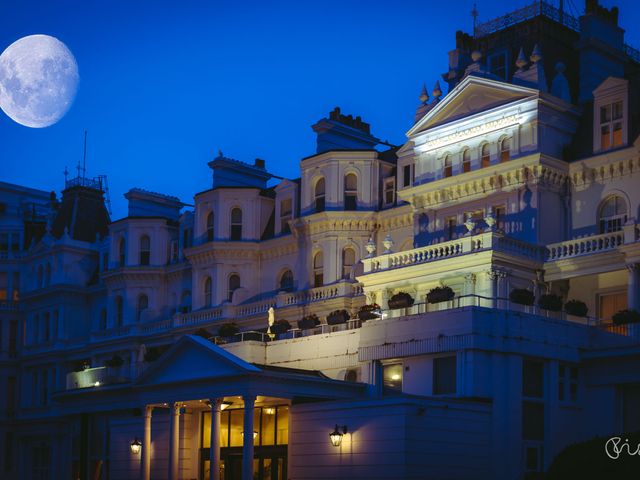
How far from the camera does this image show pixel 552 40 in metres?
52.7

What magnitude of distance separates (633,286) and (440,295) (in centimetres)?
681

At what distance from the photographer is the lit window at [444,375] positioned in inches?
1636

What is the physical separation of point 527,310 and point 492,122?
8823 millimetres

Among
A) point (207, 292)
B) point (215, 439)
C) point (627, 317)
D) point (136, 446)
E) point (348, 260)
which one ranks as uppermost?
point (348, 260)

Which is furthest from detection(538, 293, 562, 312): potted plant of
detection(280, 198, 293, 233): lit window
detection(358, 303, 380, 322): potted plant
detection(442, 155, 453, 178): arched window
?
detection(280, 198, 293, 233): lit window

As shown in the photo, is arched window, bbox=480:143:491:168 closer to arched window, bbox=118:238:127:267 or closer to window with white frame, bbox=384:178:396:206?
window with white frame, bbox=384:178:396:206

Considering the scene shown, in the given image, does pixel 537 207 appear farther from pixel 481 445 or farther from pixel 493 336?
pixel 481 445

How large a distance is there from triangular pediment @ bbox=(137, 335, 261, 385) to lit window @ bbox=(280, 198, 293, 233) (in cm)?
1737

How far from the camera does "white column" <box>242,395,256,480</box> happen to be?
41.2 meters

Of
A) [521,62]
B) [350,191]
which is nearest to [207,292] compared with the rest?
[350,191]

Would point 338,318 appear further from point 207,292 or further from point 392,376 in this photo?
point 207,292

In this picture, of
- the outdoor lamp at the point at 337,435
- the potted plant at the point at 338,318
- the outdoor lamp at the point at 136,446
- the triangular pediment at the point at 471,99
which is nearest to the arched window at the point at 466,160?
the triangular pediment at the point at 471,99

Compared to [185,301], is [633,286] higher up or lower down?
lower down

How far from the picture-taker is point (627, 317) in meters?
41.9
